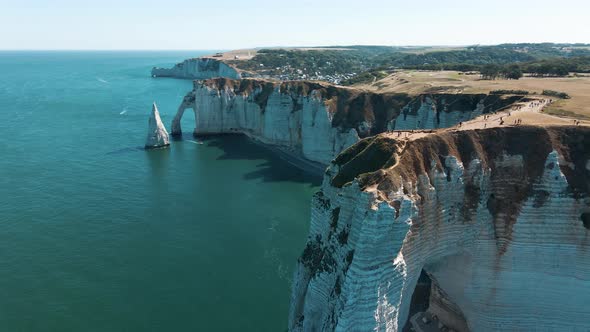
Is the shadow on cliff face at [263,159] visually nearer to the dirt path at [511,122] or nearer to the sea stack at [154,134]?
the sea stack at [154,134]

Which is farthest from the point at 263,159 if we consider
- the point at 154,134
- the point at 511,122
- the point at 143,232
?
the point at 511,122

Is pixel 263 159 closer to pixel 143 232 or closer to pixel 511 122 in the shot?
pixel 143 232

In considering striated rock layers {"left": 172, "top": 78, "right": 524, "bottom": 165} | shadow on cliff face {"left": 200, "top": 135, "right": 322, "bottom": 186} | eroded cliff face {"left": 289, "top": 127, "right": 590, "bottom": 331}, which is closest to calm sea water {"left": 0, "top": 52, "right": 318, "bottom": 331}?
shadow on cliff face {"left": 200, "top": 135, "right": 322, "bottom": 186}

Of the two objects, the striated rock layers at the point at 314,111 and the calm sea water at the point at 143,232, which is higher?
the striated rock layers at the point at 314,111

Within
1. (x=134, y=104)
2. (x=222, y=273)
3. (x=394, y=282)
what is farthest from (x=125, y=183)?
(x=134, y=104)

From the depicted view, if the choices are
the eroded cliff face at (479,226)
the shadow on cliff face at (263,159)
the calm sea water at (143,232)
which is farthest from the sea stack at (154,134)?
the eroded cliff face at (479,226)

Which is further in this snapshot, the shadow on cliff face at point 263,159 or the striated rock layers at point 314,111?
the shadow on cliff face at point 263,159

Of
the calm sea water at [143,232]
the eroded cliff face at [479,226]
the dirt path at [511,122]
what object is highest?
the dirt path at [511,122]
